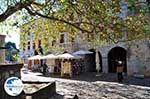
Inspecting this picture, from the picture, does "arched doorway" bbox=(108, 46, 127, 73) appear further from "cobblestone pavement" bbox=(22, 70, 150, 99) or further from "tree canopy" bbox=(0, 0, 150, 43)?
"tree canopy" bbox=(0, 0, 150, 43)

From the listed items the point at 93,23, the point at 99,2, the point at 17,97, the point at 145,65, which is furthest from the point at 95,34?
the point at 145,65

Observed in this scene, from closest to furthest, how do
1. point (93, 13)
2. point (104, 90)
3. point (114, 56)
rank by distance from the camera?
point (93, 13)
point (104, 90)
point (114, 56)

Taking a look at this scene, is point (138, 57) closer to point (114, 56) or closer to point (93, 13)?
point (114, 56)

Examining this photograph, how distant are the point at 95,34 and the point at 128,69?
49.9ft

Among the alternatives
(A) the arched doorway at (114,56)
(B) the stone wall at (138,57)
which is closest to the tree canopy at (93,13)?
(B) the stone wall at (138,57)

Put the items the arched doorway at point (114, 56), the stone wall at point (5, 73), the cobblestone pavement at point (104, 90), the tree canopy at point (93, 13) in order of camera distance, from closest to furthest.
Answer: the stone wall at point (5, 73)
the tree canopy at point (93, 13)
the cobblestone pavement at point (104, 90)
the arched doorway at point (114, 56)

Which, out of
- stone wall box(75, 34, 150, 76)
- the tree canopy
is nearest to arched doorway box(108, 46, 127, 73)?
stone wall box(75, 34, 150, 76)

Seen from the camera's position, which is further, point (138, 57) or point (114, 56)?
point (114, 56)

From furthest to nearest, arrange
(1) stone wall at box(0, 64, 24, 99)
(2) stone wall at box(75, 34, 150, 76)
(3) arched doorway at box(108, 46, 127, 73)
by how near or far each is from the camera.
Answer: (3) arched doorway at box(108, 46, 127, 73) < (2) stone wall at box(75, 34, 150, 76) < (1) stone wall at box(0, 64, 24, 99)

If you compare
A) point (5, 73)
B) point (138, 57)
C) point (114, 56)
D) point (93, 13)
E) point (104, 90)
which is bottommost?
point (104, 90)

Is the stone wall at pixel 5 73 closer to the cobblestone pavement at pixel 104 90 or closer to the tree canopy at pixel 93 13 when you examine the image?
Result: the tree canopy at pixel 93 13

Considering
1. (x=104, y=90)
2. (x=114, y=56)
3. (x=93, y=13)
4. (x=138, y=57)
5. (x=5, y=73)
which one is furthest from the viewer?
(x=114, y=56)

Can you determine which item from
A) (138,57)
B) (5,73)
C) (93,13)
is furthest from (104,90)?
(138,57)

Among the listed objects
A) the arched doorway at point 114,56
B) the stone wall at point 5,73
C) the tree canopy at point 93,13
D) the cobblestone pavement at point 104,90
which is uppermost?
the tree canopy at point 93,13
